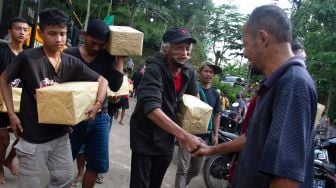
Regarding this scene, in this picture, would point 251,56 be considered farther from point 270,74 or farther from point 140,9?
point 140,9

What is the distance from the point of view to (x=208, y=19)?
3344 centimetres

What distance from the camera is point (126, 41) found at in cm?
370

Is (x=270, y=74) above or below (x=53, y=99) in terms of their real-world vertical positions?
above

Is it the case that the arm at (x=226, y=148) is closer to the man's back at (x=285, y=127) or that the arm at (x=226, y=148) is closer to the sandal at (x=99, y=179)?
the man's back at (x=285, y=127)

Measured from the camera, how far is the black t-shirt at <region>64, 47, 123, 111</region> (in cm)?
410

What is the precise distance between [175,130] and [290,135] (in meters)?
1.57

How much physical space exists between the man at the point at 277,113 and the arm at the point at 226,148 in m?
0.79

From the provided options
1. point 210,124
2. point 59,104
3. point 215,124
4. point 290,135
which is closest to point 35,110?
point 59,104

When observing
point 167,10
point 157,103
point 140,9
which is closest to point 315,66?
point 157,103

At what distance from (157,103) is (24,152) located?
1.08m

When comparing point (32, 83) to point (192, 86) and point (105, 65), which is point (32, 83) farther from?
point (192, 86)

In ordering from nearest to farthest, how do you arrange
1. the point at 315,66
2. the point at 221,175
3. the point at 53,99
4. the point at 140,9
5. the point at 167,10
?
the point at 53,99, the point at 221,175, the point at 315,66, the point at 140,9, the point at 167,10

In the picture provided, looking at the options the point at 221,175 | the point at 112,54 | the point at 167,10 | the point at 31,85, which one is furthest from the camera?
the point at 167,10

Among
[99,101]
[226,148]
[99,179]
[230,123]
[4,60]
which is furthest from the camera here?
[230,123]
